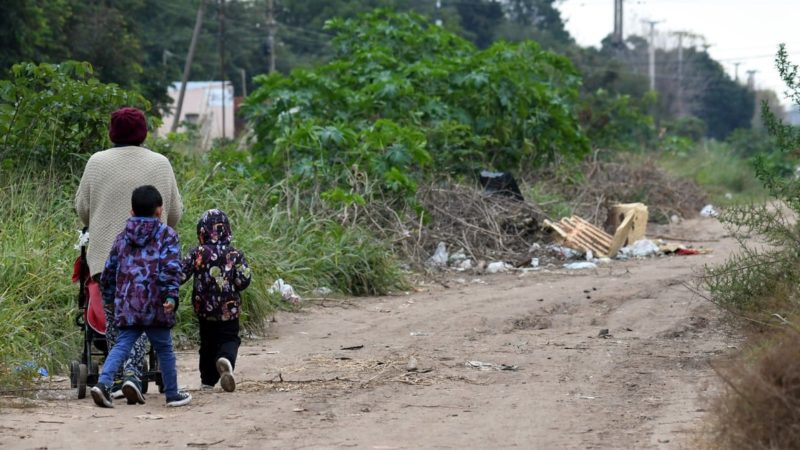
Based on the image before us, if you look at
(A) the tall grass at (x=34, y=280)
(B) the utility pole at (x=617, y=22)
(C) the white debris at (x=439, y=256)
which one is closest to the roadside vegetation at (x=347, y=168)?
(A) the tall grass at (x=34, y=280)

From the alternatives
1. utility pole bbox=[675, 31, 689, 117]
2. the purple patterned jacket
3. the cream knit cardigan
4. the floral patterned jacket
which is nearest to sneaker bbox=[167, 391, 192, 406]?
the purple patterned jacket

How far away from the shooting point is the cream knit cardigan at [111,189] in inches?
301

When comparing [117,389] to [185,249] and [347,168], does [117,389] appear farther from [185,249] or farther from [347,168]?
[347,168]

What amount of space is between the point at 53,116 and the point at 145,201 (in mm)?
6149

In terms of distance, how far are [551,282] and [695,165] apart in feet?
72.0

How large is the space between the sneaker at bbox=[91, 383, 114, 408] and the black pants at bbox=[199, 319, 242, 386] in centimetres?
94

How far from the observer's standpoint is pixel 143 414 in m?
7.15

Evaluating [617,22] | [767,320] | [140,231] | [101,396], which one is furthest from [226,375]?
[617,22]

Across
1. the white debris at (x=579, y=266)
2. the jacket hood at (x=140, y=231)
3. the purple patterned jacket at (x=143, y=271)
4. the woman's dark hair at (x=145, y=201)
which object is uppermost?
the woman's dark hair at (x=145, y=201)

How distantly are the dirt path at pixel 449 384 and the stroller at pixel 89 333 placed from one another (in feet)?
0.62

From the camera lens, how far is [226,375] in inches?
313

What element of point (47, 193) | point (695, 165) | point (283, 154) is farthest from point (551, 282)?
point (695, 165)

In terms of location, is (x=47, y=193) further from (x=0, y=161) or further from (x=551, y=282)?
(x=551, y=282)

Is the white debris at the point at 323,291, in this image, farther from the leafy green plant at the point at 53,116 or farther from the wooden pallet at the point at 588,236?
the wooden pallet at the point at 588,236
